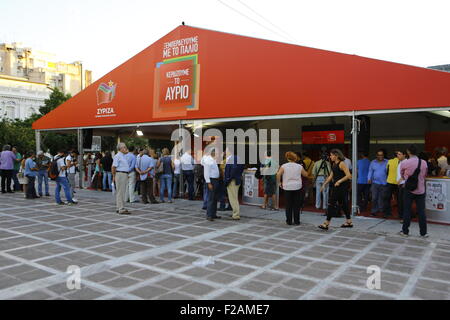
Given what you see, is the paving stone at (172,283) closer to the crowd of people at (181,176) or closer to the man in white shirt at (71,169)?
the crowd of people at (181,176)

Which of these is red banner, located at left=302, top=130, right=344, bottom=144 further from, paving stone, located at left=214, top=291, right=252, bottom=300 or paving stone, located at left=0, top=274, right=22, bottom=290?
paving stone, located at left=0, top=274, right=22, bottom=290

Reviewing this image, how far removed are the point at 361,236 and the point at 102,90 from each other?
10.7 meters

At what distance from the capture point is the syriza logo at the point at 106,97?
12922mm

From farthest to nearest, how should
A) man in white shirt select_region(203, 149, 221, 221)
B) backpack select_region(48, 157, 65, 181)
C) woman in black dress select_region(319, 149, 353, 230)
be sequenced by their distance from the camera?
backpack select_region(48, 157, 65, 181)
man in white shirt select_region(203, 149, 221, 221)
woman in black dress select_region(319, 149, 353, 230)

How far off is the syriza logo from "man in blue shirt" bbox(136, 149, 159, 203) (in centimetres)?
342

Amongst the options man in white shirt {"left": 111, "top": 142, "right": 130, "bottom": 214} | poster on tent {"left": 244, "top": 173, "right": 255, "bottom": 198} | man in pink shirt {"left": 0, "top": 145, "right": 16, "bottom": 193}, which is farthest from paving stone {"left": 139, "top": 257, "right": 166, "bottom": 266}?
man in pink shirt {"left": 0, "top": 145, "right": 16, "bottom": 193}

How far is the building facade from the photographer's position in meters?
56.7

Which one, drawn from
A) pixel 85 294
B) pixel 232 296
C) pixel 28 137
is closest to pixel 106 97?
pixel 85 294

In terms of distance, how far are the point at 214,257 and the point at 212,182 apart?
10.4ft

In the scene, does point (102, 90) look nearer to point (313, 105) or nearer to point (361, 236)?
point (313, 105)

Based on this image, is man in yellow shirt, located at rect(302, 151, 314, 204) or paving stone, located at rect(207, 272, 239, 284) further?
man in yellow shirt, located at rect(302, 151, 314, 204)

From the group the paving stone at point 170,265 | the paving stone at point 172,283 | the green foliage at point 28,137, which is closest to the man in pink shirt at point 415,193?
the paving stone at point 170,265

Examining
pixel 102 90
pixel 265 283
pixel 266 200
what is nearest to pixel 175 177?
pixel 266 200

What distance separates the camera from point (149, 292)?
373 centimetres
